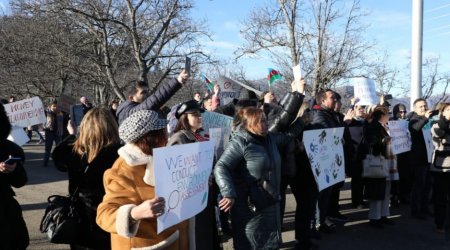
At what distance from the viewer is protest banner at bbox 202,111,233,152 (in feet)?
19.0

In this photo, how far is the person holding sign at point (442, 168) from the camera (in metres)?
6.50

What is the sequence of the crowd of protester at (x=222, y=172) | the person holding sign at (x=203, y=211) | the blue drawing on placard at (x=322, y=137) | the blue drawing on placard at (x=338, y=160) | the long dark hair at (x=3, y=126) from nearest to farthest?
1. the crowd of protester at (x=222, y=172)
2. the long dark hair at (x=3, y=126)
3. the person holding sign at (x=203, y=211)
4. the blue drawing on placard at (x=322, y=137)
5. the blue drawing on placard at (x=338, y=160)

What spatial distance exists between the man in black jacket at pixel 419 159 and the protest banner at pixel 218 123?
3.56 metres

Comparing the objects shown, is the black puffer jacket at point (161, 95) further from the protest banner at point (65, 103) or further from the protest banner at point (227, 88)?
the protest banner at point (227, 88)

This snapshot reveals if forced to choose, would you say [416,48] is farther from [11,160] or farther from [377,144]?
[11,160]

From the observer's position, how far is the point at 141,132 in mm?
2635

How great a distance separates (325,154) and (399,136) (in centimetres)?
203

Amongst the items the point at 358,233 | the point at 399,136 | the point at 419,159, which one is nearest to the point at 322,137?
the point at 358,233

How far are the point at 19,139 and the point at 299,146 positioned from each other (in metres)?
3.55

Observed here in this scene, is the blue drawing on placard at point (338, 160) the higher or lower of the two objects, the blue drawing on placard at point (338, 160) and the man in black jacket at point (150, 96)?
the lower

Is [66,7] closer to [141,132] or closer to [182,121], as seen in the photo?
[182,121]

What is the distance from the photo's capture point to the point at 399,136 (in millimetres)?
7086

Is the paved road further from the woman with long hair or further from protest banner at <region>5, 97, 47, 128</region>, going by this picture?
the woman with long hair

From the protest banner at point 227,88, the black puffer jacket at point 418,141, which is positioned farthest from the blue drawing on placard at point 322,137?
the protest banner at point 227,88
